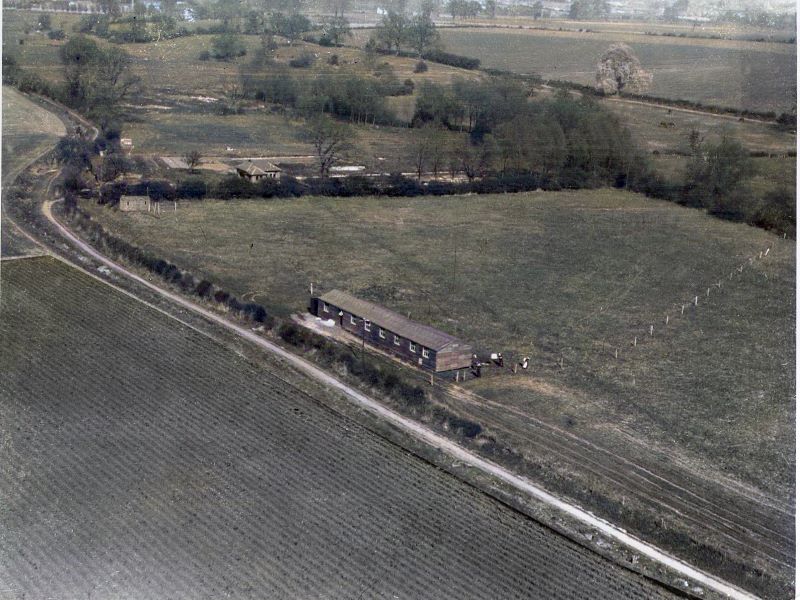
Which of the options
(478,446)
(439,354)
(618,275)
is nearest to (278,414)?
(478,446)

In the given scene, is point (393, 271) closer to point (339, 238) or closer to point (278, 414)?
point (339, 238)

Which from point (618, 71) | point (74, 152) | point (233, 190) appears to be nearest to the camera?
point (233, 190)

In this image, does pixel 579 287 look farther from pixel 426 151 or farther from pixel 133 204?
pixel 426 151

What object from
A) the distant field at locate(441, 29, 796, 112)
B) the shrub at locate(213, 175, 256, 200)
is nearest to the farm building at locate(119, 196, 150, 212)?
the shrub at locate(213, 175, 256, 200)

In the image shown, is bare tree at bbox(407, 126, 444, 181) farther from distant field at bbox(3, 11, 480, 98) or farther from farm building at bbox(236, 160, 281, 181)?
farm building at bbox(236, 160, 281, 181)

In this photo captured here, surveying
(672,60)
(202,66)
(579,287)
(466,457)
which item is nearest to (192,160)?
(202,66)

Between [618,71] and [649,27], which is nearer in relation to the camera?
[649,27]

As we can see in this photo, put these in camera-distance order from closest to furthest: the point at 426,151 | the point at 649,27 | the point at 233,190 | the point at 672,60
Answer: the point at 233,190 → the point at 672,60 → the point at 649,27 → the point at 426,151
